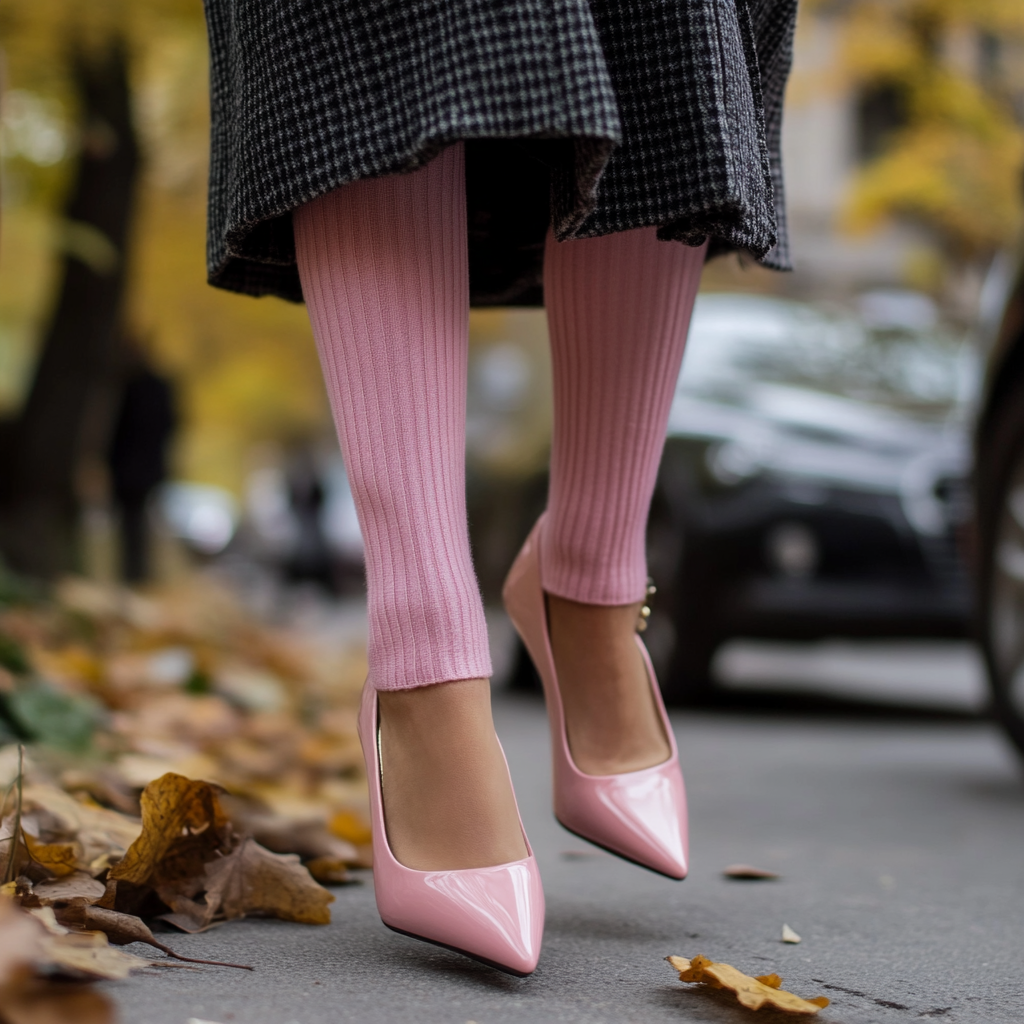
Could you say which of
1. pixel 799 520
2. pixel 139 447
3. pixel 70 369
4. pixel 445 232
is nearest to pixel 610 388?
pixel 445 232

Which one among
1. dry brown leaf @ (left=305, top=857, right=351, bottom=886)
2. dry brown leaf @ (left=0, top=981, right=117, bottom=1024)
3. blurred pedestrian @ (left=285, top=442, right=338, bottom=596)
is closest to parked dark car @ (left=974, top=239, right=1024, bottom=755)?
dry brown leaf @ (left=305, top=857, right=351, bottom=886)

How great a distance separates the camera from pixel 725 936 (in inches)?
59.9

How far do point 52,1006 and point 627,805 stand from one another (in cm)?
71

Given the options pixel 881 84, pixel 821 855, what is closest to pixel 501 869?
pixel 821 855

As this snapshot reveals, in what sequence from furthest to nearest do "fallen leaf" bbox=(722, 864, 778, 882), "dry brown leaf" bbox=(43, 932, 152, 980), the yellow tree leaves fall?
the yellow tree leaves → "fallen leaf" bbox=(722, 864, 778, 882) → "dry brown leaf" bbox=(43, 932, 152, 980)

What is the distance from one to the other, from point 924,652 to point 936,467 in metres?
2.94

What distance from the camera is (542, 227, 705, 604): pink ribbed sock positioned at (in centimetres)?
150

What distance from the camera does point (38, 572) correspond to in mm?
7012

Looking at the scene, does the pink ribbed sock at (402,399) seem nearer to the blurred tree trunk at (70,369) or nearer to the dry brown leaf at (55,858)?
the dry brown leaf at (55,858)

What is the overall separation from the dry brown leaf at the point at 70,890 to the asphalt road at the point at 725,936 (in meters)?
0.10

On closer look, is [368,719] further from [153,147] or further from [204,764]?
[153,147]

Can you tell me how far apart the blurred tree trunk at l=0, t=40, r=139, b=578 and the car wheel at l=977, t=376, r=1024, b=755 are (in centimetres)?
540

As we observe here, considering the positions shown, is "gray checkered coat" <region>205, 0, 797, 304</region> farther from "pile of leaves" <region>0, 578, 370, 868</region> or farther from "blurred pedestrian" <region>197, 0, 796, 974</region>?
"pile of leaves" <region>0, 578, 370, 868</region>

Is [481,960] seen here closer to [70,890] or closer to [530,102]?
[70,890]
